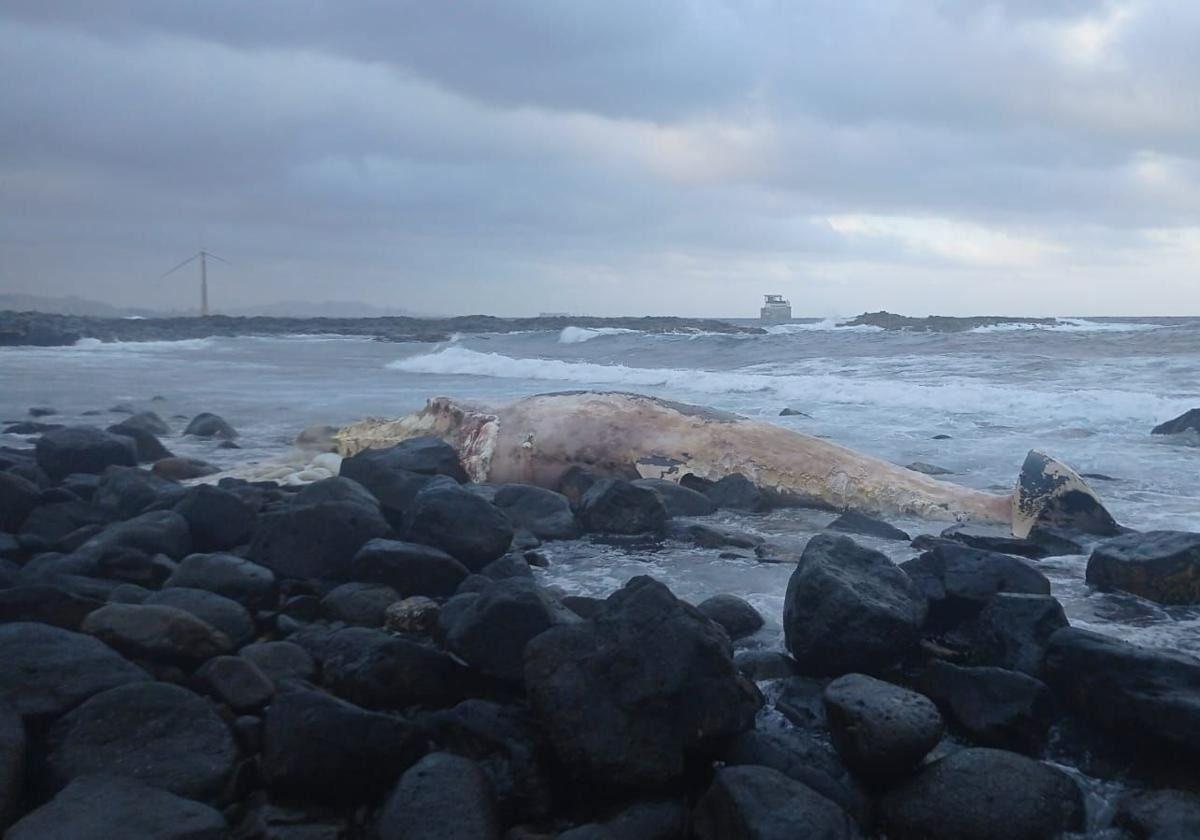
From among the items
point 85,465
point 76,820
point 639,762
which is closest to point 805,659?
point 639,762

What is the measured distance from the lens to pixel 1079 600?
16.4ft

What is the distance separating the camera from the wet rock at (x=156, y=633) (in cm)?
366

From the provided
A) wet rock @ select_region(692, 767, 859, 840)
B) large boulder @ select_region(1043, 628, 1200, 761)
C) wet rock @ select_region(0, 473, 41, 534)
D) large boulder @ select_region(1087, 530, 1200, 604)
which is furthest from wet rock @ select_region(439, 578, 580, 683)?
wet rock @ select_region(0, 473, 41, 534)

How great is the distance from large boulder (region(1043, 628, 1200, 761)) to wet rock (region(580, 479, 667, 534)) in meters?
3.16

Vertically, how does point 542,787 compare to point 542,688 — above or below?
below

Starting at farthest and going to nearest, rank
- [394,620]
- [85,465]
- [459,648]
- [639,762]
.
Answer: [85,465]
[394,620]
[459,648]
[639,762]

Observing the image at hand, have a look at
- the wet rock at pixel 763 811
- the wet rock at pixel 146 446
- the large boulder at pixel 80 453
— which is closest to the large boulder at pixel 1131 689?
the wet rock at pixel 763 811

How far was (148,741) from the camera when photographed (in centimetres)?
299

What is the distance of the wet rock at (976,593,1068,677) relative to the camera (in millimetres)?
3842

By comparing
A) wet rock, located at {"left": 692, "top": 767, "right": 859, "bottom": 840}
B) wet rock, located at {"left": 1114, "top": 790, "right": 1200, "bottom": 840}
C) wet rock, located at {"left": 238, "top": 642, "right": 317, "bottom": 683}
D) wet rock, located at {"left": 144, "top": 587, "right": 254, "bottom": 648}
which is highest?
wet rock, located at {"left": 144, "top": 587, "right": 254, "bottom": 648}

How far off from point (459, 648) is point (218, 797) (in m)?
1.04

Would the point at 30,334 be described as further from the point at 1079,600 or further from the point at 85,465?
the point at 1079,600

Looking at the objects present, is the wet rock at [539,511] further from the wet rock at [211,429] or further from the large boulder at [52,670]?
the wet rock at [211,429]

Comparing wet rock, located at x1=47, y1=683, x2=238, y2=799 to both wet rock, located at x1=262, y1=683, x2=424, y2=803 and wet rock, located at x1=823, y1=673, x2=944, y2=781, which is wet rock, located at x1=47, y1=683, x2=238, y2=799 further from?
wet rock, located at x1=823, y1=673, x2=944, y2=781
